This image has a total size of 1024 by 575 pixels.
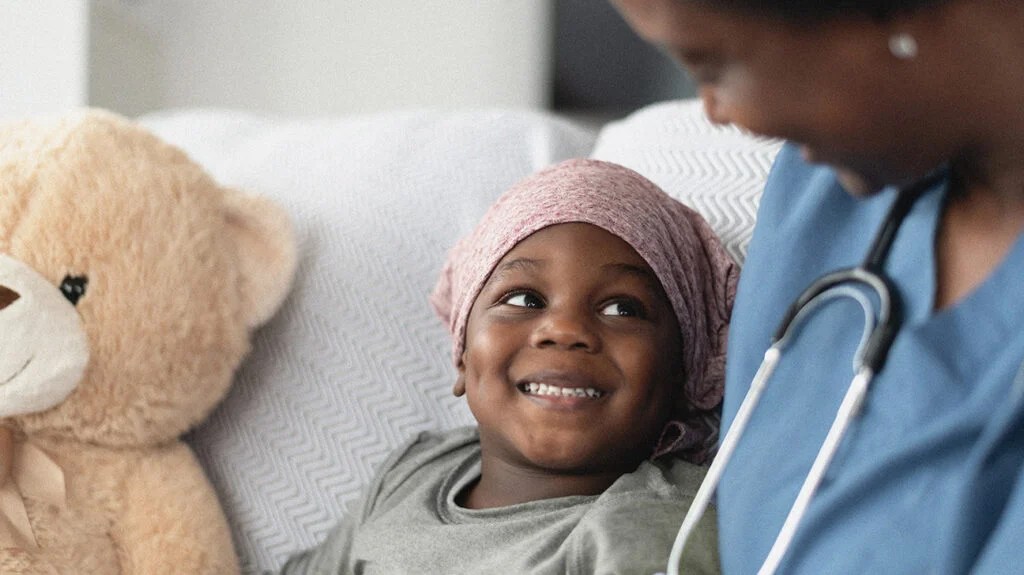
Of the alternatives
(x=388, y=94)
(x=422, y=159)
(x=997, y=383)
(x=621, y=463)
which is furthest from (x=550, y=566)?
(x=388, y=94)

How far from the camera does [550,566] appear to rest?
99 centimetres

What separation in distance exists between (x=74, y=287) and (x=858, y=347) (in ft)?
2.67

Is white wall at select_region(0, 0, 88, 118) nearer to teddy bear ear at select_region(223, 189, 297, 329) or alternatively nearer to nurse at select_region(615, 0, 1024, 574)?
teddy bear ear at select_region(223, 189, 297, 329)

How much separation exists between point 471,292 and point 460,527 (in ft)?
0.76

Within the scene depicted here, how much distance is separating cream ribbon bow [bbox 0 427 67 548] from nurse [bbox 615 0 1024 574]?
0.71 metres

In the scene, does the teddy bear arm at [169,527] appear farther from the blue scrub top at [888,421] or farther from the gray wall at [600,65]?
the gray wall at [600,65]

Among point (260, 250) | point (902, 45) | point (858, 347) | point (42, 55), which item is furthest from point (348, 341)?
point (42, 55)

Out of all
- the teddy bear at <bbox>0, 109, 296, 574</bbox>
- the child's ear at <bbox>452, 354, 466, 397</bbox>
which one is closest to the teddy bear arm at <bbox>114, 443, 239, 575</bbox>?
the teddy bear at <bbox>0, 109, 296, 574</bbox>

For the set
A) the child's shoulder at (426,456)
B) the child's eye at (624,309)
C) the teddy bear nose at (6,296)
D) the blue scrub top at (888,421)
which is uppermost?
the blue scrub top at (888,421)

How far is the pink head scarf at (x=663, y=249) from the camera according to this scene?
113 cm

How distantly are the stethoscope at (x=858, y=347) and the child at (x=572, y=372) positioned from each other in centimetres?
25

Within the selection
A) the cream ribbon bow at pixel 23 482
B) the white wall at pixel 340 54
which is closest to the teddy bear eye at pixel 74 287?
the cream ribbon bow at pixel 23 482

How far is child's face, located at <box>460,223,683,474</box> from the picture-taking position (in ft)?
3.57

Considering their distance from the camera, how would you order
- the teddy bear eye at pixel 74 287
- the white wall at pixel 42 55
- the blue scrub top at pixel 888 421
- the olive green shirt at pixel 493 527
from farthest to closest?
the white wall at pixel 42 55
the teddy bear eye at pixel 74 287
the olive green shirt at pixel 493 527
the blue scrub top at pixel 888 421
